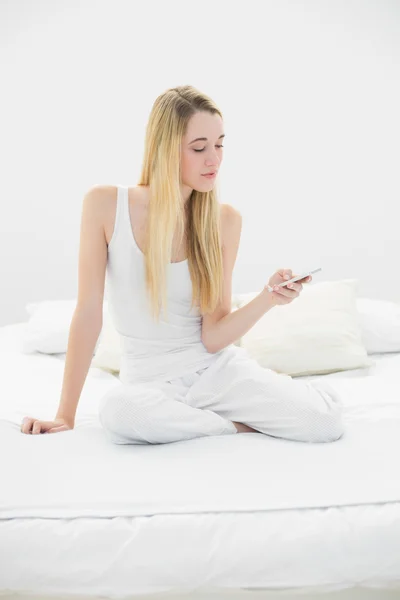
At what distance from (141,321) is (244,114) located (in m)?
1.83

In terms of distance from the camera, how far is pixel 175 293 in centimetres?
193

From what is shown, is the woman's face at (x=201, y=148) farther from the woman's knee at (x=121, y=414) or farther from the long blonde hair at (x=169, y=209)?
the woman's knee at (x=121, y=414)

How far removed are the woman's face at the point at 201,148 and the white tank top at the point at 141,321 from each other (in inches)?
7.3

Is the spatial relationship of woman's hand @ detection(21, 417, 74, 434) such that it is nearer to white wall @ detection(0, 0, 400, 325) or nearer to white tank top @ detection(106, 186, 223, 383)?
white tank top @ detection(106, 186, 223, 383)

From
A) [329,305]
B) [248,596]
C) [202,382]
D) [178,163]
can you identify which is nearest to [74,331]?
[202,382]

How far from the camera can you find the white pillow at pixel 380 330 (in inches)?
109

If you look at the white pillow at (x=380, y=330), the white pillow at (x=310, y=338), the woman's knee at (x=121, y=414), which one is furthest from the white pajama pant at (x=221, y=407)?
the white pillow at (x=380, y=330)

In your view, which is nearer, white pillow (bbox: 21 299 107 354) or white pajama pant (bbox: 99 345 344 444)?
white pajama pant (bbox: 99 345 344 444)

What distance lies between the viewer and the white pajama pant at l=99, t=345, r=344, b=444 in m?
1.62

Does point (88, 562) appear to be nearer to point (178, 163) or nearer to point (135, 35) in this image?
point (178, 163)

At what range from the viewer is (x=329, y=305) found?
2693 millimetres

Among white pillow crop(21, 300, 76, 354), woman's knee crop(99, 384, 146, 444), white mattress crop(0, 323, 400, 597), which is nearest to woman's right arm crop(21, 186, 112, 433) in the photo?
woman's knee crop(99, 384, 146, 444)

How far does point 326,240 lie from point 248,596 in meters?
2.38

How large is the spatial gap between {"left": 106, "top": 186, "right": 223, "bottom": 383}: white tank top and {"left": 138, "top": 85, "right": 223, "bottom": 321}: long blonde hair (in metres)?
0.03
